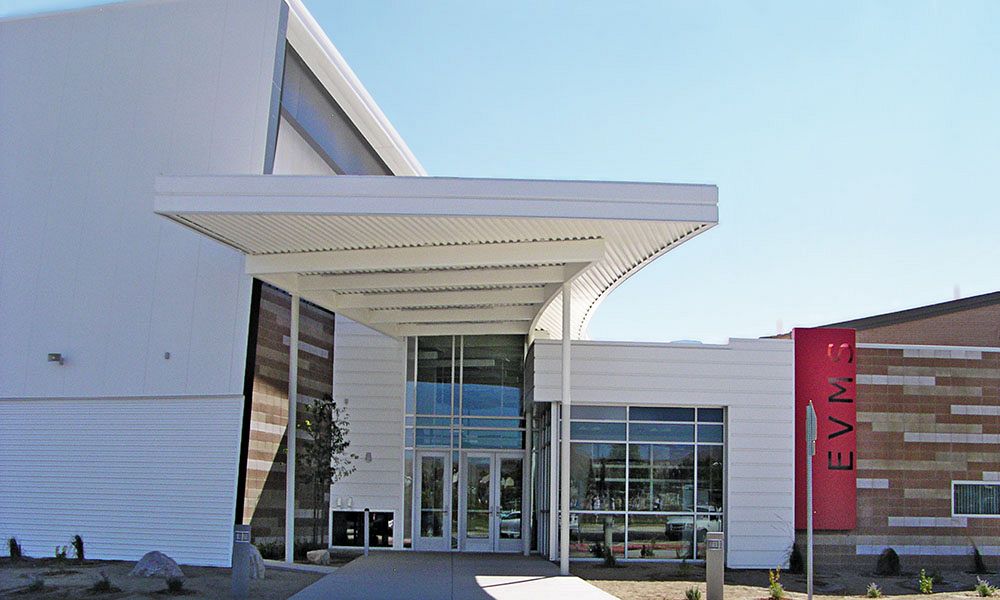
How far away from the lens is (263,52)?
2047 centimetres

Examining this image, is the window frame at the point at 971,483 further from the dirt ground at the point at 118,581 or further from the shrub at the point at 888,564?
the dirt ground at the point at 118,581

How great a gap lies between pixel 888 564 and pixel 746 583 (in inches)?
139

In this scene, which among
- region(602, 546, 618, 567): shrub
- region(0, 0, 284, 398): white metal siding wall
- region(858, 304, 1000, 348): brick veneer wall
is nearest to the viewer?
region(0, 0, 284, 398): white metal siding wall

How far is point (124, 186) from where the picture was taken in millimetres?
20359

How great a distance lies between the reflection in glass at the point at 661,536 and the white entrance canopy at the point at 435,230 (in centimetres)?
451

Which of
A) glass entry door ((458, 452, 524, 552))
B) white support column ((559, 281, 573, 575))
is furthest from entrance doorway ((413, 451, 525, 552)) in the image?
white support column ((559, 281, 573, 575))

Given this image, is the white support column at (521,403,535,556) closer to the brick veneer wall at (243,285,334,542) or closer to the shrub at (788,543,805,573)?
the brick veneer wall at (243,285,334,542)

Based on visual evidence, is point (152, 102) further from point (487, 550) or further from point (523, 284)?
point (487, 550)

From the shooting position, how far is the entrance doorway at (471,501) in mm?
24438

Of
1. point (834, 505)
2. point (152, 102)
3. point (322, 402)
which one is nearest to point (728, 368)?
point (834, 505)

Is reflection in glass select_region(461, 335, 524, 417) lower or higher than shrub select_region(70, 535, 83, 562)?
higher

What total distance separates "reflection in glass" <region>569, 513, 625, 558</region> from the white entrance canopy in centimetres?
421

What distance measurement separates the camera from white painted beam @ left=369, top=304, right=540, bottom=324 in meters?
22.8

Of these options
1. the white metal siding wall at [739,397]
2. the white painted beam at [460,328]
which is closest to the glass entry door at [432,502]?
the white painted beam at [460,328]
